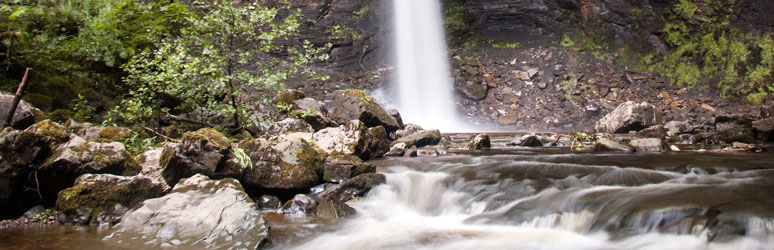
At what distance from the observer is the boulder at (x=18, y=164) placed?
13.7 ft

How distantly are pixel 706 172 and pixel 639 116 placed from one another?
9109 mm

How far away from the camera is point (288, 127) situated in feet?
26.6

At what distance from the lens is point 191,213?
375cm

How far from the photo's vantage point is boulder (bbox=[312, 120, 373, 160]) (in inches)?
284

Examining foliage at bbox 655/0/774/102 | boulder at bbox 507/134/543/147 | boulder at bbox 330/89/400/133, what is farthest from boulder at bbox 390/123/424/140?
foliage at bbox 655/0/774/102

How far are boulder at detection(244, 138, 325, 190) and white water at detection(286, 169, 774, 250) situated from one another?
2.46 ft

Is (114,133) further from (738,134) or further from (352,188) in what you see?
(738,134)

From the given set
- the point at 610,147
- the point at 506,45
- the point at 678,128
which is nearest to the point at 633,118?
the point at 678,128

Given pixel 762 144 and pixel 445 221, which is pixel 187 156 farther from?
pixel 762 144

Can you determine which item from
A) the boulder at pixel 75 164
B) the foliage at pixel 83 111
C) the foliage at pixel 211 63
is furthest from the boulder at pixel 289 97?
the boulder at pixel 75 164

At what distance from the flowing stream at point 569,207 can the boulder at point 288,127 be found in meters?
2.14

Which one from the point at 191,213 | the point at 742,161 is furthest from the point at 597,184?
the point at 191,213

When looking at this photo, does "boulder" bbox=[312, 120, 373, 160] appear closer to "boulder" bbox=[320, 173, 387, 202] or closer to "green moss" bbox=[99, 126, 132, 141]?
"boulder" bbox=[320, 173, 387, 202]

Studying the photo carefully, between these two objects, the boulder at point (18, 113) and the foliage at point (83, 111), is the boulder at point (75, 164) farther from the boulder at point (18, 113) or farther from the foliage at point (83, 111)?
the foliage at point (83, 111)
